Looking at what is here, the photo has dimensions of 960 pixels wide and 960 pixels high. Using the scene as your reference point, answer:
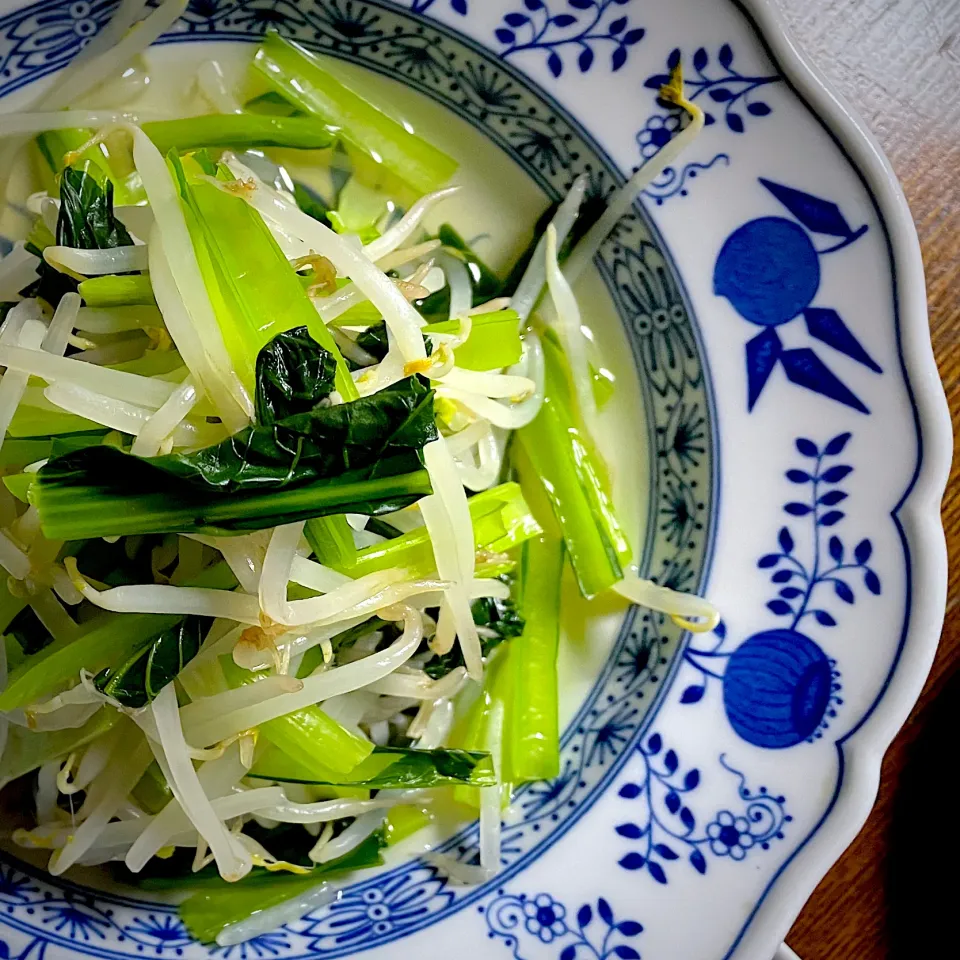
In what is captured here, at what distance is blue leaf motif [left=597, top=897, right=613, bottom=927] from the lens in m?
1.30

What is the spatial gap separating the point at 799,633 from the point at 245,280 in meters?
1.02

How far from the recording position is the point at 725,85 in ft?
4.25

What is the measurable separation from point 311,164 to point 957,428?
4.34 feet

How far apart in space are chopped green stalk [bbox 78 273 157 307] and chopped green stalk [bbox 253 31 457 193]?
0.52m

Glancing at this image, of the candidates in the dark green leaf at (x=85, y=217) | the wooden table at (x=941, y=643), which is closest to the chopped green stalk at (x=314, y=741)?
the dark green leaf at (x=85, y=217)

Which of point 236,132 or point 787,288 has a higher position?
point 787,288

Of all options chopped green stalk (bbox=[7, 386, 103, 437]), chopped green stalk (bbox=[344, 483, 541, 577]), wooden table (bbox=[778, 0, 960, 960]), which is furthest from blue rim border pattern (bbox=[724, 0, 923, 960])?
chopped green stalk (bbox=[7, 386, 103, 437])

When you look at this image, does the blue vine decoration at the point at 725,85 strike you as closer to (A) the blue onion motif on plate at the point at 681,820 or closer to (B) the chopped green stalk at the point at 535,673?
(B) the chopped green stalk at the point at 535,673

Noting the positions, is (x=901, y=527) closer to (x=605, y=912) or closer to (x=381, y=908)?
(x=605, y=912)

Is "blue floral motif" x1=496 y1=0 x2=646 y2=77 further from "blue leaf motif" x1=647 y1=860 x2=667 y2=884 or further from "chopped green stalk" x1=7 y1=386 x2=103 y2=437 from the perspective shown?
"blue leaf motif" x1=647 y1=860 x2=667 y2=884

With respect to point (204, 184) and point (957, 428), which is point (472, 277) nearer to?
point (204, 184)

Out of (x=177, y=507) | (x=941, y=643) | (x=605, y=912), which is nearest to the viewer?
(x=177, y=507)

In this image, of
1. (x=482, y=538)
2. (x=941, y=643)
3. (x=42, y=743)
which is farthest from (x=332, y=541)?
(x=941, y=643)

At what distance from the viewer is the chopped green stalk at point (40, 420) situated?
1.09 m
